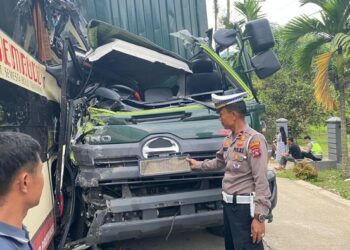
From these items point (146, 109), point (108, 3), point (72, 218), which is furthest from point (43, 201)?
point (108, 3)

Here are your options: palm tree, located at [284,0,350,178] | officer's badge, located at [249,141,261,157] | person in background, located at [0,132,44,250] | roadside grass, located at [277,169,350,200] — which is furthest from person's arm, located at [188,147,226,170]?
palm tree, located at [284,0,350,178]

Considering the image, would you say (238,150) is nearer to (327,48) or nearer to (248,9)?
(327,48)

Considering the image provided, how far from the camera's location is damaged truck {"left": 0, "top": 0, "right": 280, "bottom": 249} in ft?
11.7

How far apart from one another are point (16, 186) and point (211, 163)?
2.45m

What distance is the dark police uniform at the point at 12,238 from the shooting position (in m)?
1.25

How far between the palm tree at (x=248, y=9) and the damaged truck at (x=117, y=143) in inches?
242

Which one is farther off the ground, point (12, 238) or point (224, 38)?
point (224, 38)

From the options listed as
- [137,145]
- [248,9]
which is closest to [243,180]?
[137,145]

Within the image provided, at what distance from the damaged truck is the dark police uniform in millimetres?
Answer: 1974

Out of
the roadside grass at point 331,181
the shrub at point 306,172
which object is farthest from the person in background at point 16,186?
the shrub at point 306,172

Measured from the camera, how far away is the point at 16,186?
1.35 metres

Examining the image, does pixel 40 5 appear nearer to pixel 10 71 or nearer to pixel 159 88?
pixel 10 71

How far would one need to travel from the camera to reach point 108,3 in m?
5.83

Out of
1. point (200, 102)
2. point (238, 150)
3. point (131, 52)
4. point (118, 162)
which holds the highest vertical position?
point (131, 52)
